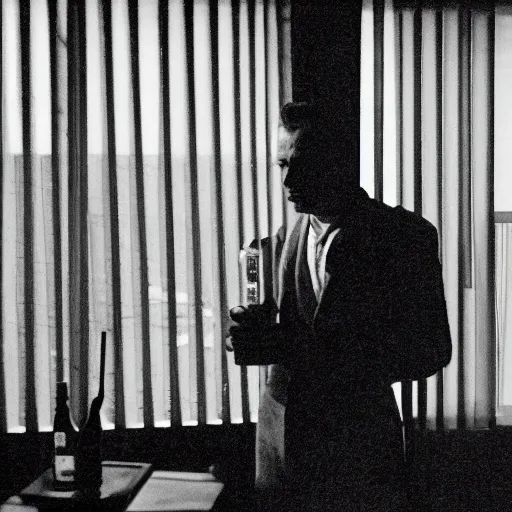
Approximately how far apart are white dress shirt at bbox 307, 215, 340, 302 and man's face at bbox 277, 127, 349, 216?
55mm

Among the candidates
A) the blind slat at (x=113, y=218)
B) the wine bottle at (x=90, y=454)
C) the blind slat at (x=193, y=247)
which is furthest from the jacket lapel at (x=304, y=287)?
the blind slat at (x=113, y=218)

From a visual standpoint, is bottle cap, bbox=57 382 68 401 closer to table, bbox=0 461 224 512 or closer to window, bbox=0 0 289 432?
table, bbox=0 461 224 512

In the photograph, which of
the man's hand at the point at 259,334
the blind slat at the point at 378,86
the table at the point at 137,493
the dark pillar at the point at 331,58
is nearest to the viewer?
the table at the point at 137,493

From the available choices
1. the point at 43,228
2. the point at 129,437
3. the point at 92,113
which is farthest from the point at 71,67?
the point at 129,437

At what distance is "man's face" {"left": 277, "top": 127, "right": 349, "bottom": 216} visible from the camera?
1.63m

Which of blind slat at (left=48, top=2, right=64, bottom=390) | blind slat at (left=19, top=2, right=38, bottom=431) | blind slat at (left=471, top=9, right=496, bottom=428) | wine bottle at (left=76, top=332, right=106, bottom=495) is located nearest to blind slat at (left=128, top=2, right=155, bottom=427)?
blind slat at (left=48, top=2, right=64, bottom=390)

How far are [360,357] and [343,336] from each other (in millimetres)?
76

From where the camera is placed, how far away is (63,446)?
68.1 inches

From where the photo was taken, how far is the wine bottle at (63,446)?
1.70 meters

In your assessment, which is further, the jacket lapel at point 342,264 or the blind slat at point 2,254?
the blind slat at point 2,254

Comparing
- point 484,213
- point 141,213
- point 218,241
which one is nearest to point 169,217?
point 141,213

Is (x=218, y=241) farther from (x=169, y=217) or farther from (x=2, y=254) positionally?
(x=2, y=254)

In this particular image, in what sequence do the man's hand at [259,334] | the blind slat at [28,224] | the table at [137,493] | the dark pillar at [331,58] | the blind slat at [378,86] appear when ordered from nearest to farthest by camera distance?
the table at [137,493], the man's hand at [259,334], the dark pillar at [331,58], the blind slat at [28,224], the blind slat at [378,86]

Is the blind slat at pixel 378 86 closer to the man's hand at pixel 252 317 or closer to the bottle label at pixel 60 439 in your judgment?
the man's hand at pixel 252 317
